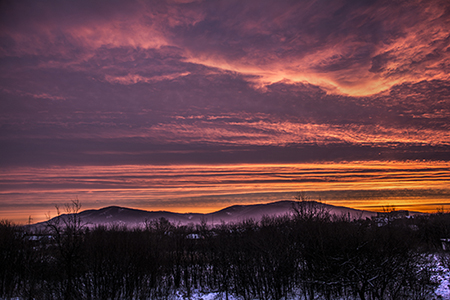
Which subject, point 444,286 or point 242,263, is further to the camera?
point 242,263

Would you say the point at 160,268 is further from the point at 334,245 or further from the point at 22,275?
the point at 334,245

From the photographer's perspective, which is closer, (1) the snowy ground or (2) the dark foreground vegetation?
(2) the dark foreground vegetation

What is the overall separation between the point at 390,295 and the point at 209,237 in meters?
24.7

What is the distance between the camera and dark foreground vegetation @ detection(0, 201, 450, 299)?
23516 millimetres

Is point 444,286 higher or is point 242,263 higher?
point 242,263

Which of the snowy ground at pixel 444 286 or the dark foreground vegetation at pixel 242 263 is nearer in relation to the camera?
the dark foreground vegetation at pixel 242 263

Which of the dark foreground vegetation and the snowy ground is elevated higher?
the dark foreground vegetation

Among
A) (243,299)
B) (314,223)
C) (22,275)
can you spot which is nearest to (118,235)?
(22,275)

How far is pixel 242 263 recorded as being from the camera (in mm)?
33000

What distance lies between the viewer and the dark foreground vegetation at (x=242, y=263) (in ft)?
77.2

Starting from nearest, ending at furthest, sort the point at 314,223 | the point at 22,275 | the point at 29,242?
the point at 314,223
the point at 22,275
the point at 29,242

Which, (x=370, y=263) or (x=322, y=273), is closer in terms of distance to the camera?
(x=370, y=263)

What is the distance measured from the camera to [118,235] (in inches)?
1412

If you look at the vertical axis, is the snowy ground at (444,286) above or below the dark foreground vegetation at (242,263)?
below
